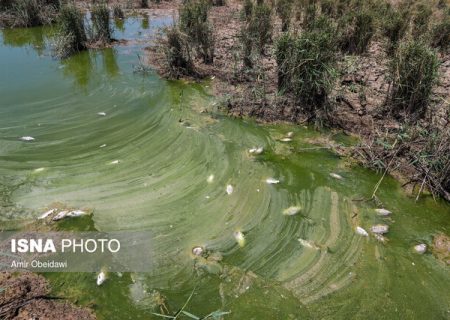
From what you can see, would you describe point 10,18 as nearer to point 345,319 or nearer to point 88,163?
point 88,163

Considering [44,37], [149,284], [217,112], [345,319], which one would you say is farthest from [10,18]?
[345,319]

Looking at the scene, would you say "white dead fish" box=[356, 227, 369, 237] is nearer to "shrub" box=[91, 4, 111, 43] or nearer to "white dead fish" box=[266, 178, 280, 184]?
"white dead fish" box=[266, 178, 280, 184]

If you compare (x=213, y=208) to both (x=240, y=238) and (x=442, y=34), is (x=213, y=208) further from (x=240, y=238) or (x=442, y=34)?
(x=442, y=34)

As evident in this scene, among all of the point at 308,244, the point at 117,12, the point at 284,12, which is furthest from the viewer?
the point at 117,12

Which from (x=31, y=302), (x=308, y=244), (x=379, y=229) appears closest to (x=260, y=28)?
(x=379, y=229)

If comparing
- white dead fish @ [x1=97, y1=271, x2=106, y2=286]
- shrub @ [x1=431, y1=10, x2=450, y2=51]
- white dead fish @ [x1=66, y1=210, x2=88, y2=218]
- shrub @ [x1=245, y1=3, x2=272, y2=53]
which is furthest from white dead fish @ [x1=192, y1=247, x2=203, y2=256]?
shrub @ [x1=431, y1=10, x2=450, y2=51]
